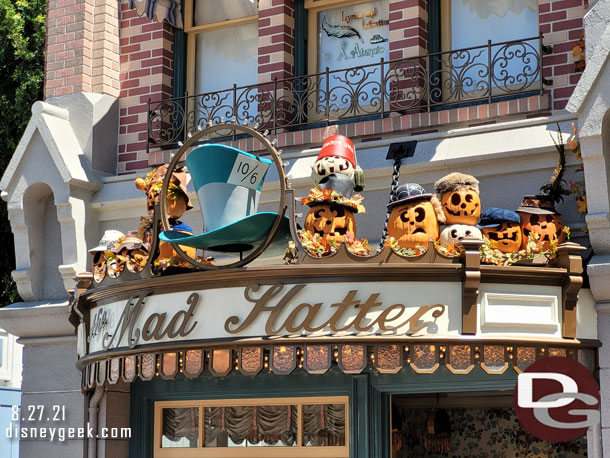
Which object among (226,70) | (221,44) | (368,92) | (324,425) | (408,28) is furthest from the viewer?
(221,44)

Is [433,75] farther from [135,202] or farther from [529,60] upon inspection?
[135,202]

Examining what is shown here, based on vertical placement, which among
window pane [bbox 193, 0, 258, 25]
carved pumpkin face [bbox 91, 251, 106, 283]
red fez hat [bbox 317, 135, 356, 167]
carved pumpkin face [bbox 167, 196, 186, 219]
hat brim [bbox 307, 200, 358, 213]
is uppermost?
window pane [bbox 193, 0, 258, 25]

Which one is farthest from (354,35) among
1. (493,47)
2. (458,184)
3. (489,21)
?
(458,184)

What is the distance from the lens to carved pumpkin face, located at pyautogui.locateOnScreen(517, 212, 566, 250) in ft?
27.8

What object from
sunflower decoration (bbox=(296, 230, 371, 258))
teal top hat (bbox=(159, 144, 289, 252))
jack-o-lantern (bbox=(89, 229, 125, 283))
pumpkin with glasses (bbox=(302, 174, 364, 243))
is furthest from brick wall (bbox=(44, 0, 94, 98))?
sunflower decoration (bbox=(296, 230, 371, 258))

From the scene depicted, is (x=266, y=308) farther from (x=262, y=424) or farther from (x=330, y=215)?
(x=262, y=424)

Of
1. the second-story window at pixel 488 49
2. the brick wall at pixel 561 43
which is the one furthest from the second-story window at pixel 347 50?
the brick wall at pixel 561 43

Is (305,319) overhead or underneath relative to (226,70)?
underneath

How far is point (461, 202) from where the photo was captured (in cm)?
850

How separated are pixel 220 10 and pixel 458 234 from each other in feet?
15.0

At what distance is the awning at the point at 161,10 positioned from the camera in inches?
429

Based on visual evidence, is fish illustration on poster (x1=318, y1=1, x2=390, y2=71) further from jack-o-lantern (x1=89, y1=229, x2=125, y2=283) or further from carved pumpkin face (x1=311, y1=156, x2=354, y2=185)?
jack-o-lantern (x1=89, y1=229, x2=125, y2=283)

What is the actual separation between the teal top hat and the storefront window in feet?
6.84

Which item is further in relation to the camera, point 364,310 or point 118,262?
point 118,262
